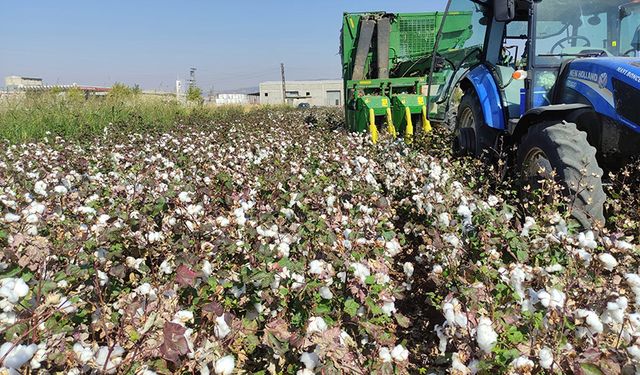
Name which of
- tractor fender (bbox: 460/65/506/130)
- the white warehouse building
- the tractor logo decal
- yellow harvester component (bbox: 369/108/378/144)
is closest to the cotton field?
the tractor logo decal

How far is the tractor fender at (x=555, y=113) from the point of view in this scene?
12.7 ft

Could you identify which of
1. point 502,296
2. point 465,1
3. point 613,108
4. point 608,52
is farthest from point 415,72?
point 502,296

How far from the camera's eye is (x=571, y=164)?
3.42 metres

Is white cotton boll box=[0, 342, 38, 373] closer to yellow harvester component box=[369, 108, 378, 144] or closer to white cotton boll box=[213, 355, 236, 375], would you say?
white cotton boll box=[213, 355, 236, 375]

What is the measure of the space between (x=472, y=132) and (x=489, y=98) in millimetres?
655

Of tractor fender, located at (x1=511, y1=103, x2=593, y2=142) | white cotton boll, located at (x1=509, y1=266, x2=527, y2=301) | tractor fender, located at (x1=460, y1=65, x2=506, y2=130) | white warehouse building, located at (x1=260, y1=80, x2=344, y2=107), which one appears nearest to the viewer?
white cotton boll, located at (x1=509, y1=266, x2=527, y2=301)

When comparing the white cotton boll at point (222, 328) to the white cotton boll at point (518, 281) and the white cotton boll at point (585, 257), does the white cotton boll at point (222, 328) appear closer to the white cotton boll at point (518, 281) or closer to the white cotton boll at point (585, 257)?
the white cotton boll at point (518, 281)

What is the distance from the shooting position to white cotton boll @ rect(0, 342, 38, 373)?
1309mm

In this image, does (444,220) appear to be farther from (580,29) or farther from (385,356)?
(580,29)

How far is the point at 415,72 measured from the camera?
35.3ft

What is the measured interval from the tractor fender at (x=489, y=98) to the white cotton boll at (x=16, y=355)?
191 inches

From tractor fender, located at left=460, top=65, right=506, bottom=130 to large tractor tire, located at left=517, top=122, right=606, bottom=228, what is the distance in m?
1.10

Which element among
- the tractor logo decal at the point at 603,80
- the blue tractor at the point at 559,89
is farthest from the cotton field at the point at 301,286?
the tractor logo decal at the point at 603,80

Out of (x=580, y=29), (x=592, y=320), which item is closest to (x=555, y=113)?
(x=580, y=29)
